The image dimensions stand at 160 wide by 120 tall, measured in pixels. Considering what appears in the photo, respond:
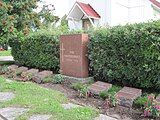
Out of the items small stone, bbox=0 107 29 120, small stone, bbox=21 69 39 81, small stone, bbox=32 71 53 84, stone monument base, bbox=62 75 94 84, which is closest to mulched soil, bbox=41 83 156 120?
stone monument base, bbox=62 75 94 84

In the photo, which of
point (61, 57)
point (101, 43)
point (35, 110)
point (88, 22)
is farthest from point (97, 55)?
point (88, 22)

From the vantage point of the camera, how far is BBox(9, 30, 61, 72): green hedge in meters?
11.9

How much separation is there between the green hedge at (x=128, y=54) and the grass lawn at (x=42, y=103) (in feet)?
6.05

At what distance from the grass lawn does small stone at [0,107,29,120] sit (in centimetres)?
18

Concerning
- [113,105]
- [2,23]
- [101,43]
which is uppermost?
[2,23]

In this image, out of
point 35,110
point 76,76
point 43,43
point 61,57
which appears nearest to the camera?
point 35,110

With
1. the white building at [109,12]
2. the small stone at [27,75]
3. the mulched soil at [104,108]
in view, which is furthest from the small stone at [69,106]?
the white building at [109,12]

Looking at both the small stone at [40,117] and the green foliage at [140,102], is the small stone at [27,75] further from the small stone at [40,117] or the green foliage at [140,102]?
the green foliage at [140,102]

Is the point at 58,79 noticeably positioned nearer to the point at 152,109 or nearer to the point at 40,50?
the point at 40,50

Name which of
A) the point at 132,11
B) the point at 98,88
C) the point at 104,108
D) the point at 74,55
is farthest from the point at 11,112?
the point at 132,11

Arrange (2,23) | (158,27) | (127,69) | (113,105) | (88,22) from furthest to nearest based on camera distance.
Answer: (88,22), (2,23), (127,69), (158,27), (113,105)

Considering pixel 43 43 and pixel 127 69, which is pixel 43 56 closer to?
pixel 43 43

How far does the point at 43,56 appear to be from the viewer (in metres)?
12.7

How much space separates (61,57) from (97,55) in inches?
72.0
